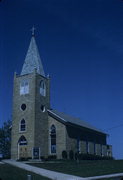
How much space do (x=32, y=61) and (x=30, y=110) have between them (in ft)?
17.8

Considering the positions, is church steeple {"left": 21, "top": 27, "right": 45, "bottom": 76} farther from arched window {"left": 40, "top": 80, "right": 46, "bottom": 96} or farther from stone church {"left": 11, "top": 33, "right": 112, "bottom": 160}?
arched window {"left": 40, "top": 80, "right": 46, "bottom": 96}

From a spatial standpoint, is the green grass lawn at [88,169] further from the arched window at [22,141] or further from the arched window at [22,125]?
the arched window at [22,125]

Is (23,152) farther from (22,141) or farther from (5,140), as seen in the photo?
(5,140)

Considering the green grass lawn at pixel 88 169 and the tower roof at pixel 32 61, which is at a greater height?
the tower roof at pixel 32 61

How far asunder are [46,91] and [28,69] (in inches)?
119

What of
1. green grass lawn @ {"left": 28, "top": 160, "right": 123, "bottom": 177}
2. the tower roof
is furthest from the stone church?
green grass lawn @ {"left": 28, "top": 160, "right": 123, "bottom": 177}

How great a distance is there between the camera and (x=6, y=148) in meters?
44.2

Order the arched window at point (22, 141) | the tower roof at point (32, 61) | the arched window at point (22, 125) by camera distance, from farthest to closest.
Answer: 1. the tower roof at point (32, 61)
2. the arched window at point (22, 125)
3. the arched window at point (22, 141)

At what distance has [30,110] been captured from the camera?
32.8 metres

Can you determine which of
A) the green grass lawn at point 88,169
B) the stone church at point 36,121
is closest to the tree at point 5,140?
the stone church at point 36,121

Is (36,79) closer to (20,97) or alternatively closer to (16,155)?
(20,97)

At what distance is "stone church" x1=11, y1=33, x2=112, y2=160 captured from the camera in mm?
32469

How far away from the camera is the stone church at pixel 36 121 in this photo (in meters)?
32.5

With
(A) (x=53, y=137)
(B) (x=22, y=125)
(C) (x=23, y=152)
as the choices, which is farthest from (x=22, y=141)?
(A) (x=53, y=137)
